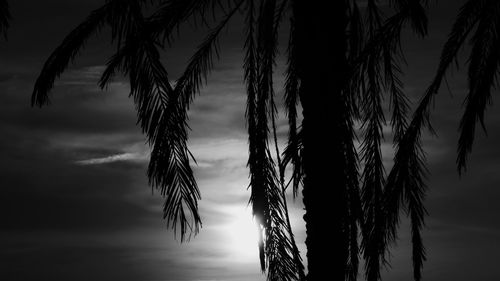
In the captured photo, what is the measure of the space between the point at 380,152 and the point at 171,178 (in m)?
3.26

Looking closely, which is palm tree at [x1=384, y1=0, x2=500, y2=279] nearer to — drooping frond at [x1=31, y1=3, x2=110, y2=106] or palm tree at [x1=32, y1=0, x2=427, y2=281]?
palm tree at [x1=32, y1=0, x2=427, y2=281]

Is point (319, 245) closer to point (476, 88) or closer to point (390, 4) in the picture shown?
point (476, 88)

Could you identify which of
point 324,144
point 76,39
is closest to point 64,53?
point 76,39

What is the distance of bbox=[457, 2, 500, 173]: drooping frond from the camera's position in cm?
771

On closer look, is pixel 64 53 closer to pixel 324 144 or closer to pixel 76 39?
pixel 76 39

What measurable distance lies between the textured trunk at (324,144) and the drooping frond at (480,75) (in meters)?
1.44

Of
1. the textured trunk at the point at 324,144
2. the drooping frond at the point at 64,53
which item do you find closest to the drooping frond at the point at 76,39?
the drooping frond at the point at 64,53

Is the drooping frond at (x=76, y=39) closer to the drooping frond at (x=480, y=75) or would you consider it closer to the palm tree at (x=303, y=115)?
A: the palm tree at (x=303, y=115)

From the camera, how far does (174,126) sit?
28.6ft

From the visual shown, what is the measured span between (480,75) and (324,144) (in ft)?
6.38

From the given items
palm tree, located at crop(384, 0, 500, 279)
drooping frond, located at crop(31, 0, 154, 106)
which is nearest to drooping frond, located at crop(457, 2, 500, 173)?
palm tree, located at crop(384, 0, 500, 279)

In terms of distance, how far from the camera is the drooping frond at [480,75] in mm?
7707

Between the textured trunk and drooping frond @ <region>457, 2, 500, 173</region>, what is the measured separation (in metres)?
1.44

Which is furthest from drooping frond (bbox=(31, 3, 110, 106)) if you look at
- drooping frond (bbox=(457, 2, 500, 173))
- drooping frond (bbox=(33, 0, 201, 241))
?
drooping frond (bbox=(457, 2, 500, 173))
